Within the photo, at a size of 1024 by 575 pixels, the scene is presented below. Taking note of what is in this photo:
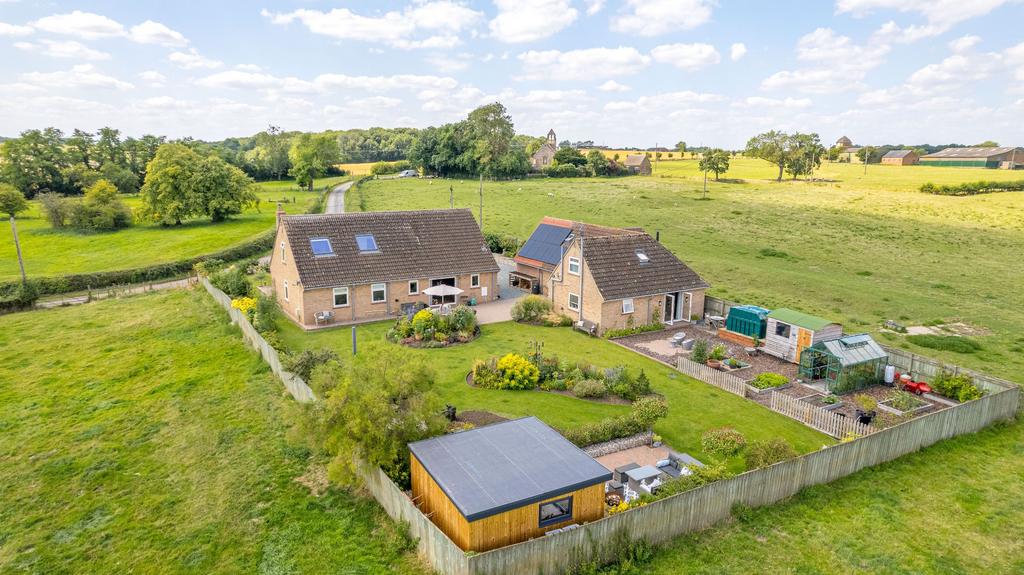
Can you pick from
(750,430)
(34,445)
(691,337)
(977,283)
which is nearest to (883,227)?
(977,283)

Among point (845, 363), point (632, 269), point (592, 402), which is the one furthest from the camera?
point (632, 269)

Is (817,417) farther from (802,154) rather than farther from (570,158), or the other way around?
(570,158)

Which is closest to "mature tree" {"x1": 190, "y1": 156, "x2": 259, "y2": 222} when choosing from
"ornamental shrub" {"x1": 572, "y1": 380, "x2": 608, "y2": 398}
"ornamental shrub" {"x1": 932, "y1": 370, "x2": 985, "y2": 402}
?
"ornamental shrub" {"x1": 572, "y1": 380, "x2": 608, "y2": 398}

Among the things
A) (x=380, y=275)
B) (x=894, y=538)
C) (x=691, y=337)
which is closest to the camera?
(x=894, y=538)

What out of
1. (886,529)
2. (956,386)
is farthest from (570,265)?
(886,529)

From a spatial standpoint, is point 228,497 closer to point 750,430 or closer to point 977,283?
point 750,430

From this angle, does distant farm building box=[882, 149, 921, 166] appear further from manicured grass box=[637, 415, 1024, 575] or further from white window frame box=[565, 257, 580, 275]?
manicured grass box=[637, 415, 1024, 575]

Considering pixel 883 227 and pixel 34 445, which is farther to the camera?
pixel 883 227
